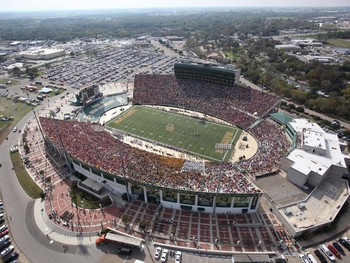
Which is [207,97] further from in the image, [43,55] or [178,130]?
[43,55]

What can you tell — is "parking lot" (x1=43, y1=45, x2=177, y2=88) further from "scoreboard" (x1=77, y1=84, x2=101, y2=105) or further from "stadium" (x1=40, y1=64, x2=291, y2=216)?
"stadium" (x1=40, y1=64, x2=291, y2=216)

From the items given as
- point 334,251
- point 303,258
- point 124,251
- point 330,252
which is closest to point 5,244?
point 124,251

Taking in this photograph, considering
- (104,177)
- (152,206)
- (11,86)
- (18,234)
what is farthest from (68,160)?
(11,86)

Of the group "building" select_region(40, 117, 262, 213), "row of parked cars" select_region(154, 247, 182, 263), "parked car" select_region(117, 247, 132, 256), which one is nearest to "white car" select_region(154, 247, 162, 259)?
"row of parked cars" select_region(154, 247, 182, 263)

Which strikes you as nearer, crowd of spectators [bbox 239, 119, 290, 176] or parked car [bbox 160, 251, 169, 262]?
parked car [bbox 160, 251, 169, 262]

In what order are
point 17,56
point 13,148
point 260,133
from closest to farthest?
1. point 13,148
2. point 260,133
3. point 17,56

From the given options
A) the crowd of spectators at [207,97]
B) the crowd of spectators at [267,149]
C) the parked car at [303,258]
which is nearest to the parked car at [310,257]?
the parked car at [303,258]

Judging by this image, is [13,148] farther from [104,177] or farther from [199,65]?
[199,65]
